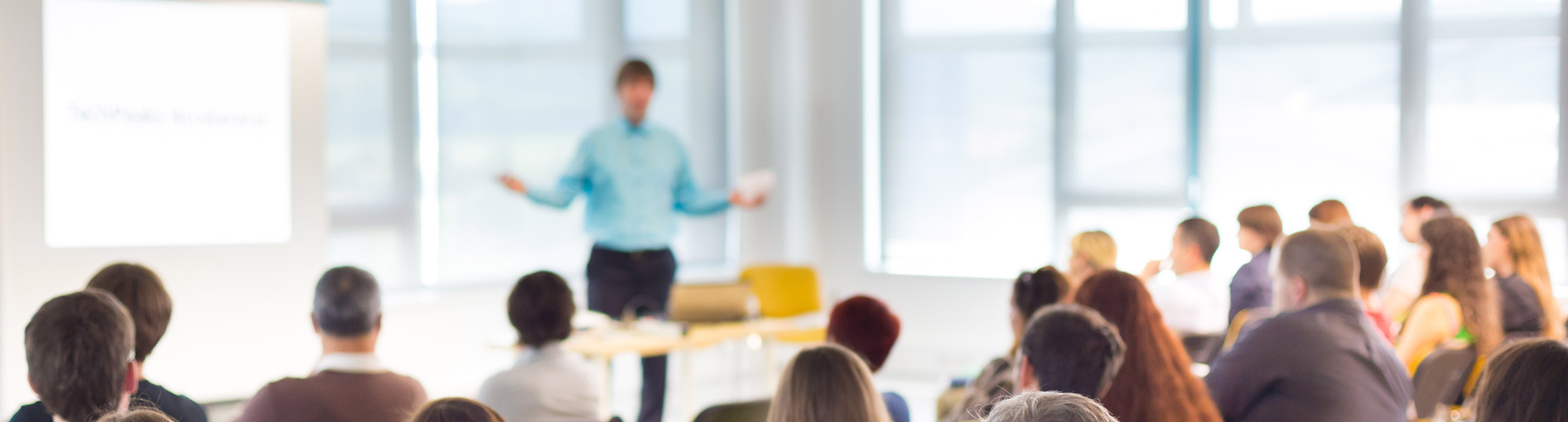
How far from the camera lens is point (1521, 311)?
397 cm

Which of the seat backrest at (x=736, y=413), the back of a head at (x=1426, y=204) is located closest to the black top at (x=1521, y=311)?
the back of a head at (x=1426, y=204)

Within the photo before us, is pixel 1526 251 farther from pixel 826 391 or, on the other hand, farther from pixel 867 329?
pixel 826 391

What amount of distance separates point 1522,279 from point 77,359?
4129 mm

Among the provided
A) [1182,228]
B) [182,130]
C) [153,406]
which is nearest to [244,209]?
[182,130]

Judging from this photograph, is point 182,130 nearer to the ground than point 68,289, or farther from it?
farther from it

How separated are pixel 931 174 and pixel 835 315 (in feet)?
15.1

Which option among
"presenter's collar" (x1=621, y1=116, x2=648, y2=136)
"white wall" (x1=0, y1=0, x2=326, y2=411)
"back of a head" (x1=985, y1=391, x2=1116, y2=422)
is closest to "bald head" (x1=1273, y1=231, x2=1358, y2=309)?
"back of a head" (x1=985, y1=391, x2=1116, y2=422)

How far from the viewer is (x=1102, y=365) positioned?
2316 millimetres

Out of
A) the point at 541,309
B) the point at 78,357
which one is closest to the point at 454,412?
the point at 78,357

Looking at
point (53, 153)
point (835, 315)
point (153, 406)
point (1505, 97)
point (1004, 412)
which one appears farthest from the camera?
point (1505, 97)

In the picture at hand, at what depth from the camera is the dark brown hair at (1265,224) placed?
4621 millimetres

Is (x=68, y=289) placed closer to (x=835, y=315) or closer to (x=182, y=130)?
(x=182, y=130)

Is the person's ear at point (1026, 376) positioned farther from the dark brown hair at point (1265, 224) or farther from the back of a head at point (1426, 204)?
the back of a head at point (1426, 204)

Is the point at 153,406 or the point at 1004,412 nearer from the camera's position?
the point at 1004,412
